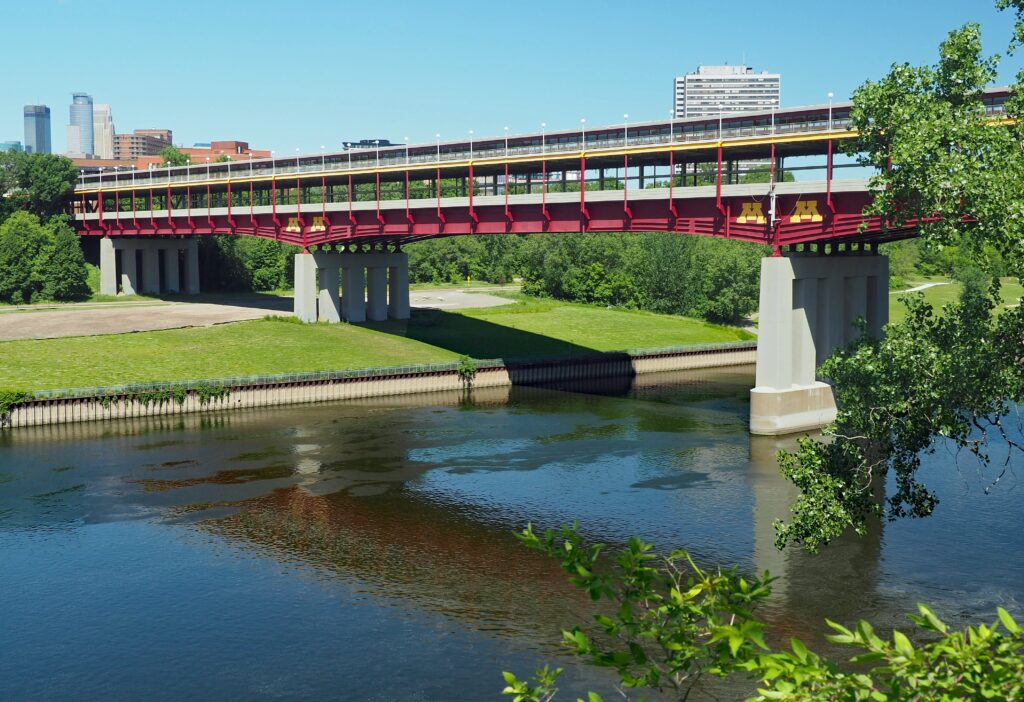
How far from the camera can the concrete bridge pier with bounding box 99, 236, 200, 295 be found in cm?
13450

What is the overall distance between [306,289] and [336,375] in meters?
23.1

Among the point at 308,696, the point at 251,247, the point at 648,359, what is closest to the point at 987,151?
the point at 308,696

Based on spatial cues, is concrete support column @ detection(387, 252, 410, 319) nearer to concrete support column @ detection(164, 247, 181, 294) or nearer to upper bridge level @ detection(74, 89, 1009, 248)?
upper bridge level @ detection(74, 89, 1009, 248)

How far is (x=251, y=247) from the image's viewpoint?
14450 cm

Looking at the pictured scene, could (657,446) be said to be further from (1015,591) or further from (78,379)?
(78,379)

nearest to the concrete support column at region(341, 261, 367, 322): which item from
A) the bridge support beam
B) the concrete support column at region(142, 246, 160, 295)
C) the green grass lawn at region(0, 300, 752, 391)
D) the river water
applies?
the green grass lawn at region(0, 300, 752, 391)

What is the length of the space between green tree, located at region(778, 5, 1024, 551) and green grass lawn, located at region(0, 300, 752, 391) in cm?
5760

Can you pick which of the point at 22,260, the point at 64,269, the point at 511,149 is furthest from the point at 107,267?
the point at 511,149

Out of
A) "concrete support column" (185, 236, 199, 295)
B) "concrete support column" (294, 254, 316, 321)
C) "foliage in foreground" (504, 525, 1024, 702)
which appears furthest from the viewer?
"concrete support column" (185, 236, 199, 295)

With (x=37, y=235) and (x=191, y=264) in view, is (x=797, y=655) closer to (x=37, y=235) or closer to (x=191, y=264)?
(x=37, y=235)

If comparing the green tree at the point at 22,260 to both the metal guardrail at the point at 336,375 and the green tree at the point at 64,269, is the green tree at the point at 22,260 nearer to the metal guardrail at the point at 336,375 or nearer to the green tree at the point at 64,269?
the green tree at the point at 64,269

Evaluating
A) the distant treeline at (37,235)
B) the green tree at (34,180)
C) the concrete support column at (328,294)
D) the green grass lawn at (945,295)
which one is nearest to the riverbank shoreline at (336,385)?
the concrete support column at (328,294)

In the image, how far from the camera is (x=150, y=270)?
451 feet

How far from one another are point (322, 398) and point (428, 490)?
101 feet
